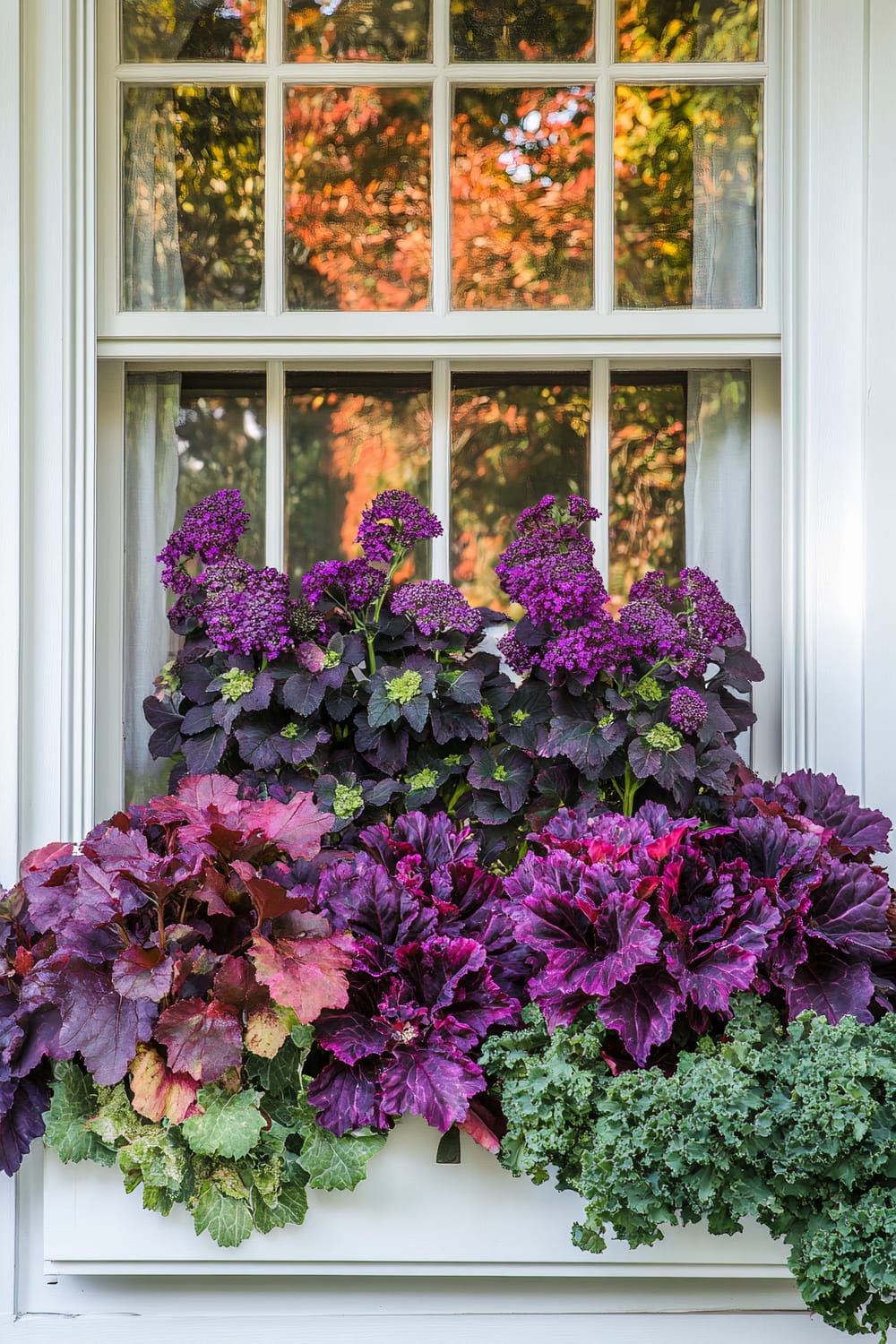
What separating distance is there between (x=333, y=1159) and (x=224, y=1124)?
0.48 feet

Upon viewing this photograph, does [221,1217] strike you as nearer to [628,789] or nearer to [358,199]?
[628,789]

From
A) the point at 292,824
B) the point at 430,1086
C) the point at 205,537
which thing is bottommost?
the point at 430,1086

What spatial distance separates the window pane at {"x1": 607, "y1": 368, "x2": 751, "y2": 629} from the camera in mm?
1755

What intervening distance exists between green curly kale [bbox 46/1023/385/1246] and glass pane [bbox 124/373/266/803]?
0.64 m

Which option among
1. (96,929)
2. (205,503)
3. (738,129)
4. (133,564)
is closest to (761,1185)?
(96,929)

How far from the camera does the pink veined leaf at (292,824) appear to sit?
4.06 feet

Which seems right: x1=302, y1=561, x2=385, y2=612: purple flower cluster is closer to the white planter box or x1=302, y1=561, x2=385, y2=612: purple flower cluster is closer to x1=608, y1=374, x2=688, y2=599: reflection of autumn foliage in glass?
x1=608, y1=374, x2=688, y2=599: reflection of autumn foliage in glass

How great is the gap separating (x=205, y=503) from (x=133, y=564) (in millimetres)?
252

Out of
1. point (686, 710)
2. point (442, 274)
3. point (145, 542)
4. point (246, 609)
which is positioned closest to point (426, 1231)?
point (686, 710)

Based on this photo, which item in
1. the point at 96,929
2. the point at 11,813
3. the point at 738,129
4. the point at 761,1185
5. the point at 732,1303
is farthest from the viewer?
the point at 738,129

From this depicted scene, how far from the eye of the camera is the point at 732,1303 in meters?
1.40

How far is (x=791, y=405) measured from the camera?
1619mm

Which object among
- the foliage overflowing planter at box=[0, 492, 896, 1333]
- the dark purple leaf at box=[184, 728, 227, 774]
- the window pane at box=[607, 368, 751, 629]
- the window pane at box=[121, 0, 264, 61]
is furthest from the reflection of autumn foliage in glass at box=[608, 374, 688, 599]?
the window pane at box=[121, 0, 264, 61]

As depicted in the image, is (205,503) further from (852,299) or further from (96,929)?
(852,299)
